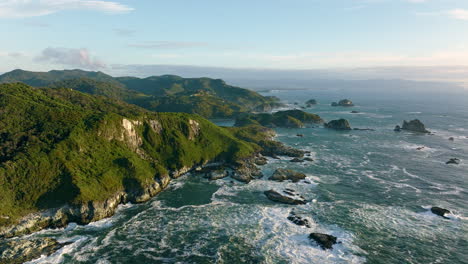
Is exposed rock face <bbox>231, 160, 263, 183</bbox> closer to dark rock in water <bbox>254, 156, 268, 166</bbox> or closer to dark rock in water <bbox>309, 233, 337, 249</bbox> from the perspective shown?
dark rock in water <bbox>254, 156, 268, 166</bbox>

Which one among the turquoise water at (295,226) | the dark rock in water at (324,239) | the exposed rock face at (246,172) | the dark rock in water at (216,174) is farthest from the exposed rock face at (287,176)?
the dark rock in water at (324,239)

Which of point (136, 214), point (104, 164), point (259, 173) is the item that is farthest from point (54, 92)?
point (259, 173)

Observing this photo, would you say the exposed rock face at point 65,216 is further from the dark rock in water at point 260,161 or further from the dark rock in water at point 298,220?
the dark rock in water at point 260,161

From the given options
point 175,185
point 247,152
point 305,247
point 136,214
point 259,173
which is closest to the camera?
point 305,247

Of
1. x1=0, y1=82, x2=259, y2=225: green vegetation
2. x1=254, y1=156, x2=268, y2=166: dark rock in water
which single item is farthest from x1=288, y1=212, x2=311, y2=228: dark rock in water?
x1=254, y1=156, x2=268, y2=166: dark rock in water

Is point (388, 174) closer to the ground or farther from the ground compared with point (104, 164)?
closer to the ground

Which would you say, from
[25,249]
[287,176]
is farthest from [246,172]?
[25,249]

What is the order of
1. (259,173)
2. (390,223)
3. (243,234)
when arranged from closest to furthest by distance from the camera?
1. (243,234)
2. (390,223)
3. (259,173)

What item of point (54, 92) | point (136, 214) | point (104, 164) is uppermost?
point (54, 92)

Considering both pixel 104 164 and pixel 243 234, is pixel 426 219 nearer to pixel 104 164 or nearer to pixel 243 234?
pixel 243 234
